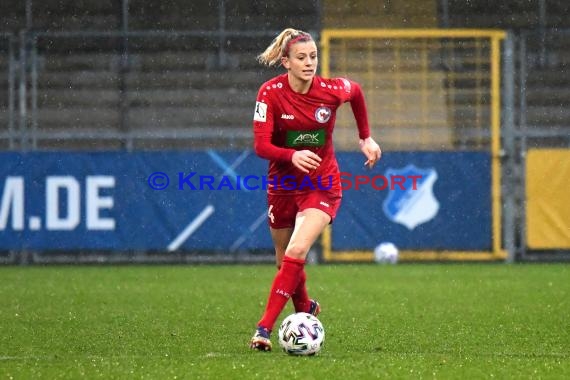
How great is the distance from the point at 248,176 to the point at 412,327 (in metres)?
7.44

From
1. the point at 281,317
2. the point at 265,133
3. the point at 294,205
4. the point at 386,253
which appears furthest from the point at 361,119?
the point at 386,253

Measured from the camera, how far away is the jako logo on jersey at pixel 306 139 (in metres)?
7.97

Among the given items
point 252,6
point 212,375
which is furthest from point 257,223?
point 212,375

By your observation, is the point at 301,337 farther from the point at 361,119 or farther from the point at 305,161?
the point at 361,119

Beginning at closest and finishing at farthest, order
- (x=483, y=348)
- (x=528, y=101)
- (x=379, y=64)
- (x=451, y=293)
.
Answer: (x=483, y=348)
(x=451, y=293)
(x=379, y=64)
(x=528, y=101)

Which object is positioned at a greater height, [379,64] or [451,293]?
[379,64]

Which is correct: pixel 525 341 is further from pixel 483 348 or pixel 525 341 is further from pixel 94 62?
pixel 94 62

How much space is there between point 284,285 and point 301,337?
0.48 metres

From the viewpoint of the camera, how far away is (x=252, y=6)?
18.5m

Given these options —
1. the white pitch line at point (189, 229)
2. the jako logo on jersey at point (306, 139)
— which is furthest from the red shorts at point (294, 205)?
the white pitch line at point (189, 229)

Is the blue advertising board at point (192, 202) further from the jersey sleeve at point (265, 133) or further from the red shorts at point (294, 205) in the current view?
the jersey sleeve at point (265, 133)

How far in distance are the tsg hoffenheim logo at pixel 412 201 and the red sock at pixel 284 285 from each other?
28.6 feet

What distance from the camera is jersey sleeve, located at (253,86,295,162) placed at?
7.62m

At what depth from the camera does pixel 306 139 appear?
798 centimetres
